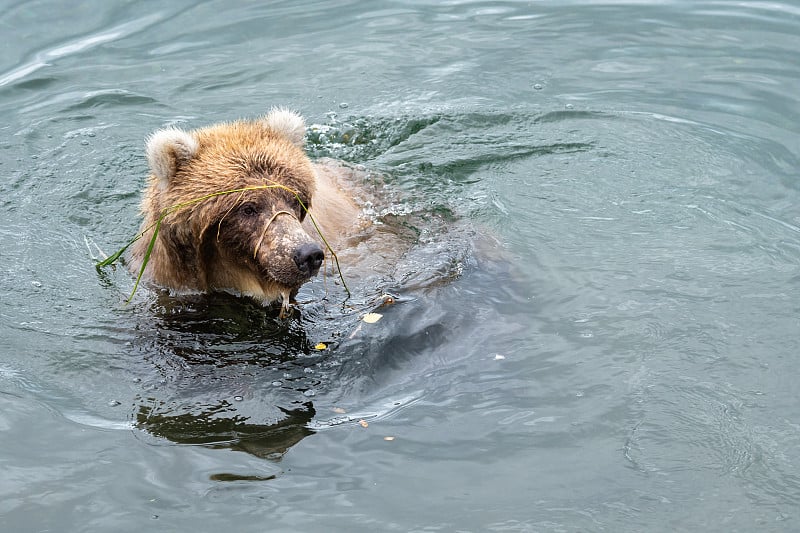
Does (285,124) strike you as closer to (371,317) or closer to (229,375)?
(371,317)

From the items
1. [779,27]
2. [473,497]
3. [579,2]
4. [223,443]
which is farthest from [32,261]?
[779,27]

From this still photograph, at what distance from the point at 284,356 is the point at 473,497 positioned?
201 centimetres

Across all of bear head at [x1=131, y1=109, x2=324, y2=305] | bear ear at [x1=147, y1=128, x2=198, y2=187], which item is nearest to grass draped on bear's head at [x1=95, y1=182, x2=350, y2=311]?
bear head at [x1=131, y1=109, x2=324, y2=305]

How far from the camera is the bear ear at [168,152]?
643 cm

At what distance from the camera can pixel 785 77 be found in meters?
11.1

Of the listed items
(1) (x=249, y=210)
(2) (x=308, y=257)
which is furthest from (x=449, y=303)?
(1) (x=249, y=210)

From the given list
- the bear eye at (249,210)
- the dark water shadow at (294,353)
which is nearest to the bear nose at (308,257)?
the bear eye at (249,210)

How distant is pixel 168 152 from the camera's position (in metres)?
6.49

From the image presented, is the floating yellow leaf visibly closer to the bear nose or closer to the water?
the water

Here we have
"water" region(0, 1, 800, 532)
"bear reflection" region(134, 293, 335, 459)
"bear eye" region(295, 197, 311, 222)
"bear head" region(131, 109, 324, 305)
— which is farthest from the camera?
"bear eye" region(295, 197, 311, 222)

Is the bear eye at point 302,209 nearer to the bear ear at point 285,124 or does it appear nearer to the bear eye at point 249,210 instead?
the bear eye at point 249,210

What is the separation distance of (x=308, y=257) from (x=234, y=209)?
2.28 ft

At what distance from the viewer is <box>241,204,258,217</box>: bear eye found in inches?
255

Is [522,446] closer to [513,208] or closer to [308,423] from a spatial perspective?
[308,423]
